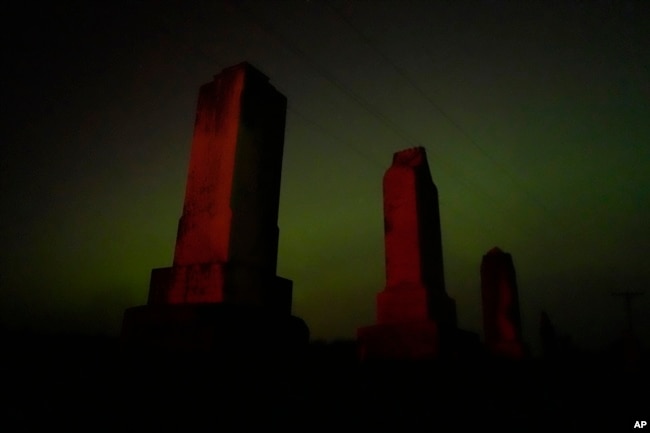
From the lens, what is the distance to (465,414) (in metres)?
3.98

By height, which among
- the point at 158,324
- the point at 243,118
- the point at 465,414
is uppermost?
the point at 243,118

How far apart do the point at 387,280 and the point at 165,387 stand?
504cm

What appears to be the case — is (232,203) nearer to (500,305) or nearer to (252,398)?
(252,398)

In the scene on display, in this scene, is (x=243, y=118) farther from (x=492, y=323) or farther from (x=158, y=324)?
(x=492, y=323)

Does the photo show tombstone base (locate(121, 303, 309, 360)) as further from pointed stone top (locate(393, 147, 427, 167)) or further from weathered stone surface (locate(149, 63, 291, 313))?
pointed stone top (locate(393, 147, 427, 167))

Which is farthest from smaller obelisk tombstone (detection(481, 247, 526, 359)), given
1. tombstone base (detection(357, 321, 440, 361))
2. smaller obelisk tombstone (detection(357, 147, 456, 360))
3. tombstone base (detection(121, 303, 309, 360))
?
tombstone base (detection(121, 303, 309, 360))

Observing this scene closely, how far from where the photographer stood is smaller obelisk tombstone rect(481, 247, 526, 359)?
10.5 metres

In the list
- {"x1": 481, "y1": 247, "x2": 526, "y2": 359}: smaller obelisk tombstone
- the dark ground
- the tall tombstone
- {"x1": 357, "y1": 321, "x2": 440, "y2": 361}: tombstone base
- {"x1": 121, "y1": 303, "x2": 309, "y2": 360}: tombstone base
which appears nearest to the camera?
the dark ground

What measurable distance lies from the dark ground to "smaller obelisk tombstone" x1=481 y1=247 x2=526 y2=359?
5041 mm

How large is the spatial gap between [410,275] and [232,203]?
3730mm

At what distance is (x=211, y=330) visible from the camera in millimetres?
3637

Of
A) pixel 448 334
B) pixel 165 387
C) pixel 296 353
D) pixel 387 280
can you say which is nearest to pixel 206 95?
pixel 296 353

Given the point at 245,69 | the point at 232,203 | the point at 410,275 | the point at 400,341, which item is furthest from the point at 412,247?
the point at 245,69

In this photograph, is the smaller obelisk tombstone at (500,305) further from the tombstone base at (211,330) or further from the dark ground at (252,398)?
the tombstone base at (211,330)
